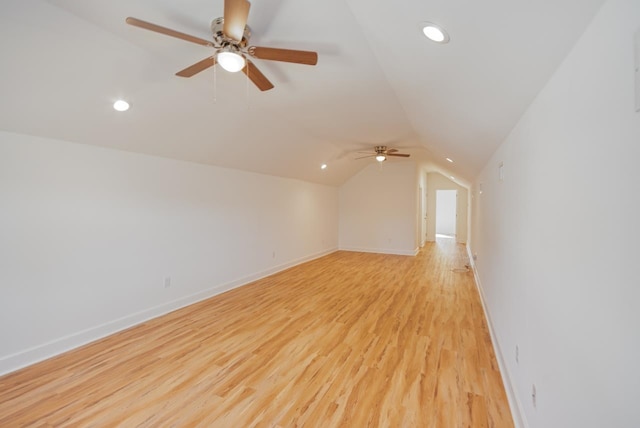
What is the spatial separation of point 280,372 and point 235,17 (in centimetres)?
260

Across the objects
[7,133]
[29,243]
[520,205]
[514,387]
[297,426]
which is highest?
[7,133]

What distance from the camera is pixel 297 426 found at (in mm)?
1787

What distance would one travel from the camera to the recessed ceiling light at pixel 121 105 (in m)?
2.53

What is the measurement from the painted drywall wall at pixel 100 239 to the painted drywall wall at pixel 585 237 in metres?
3.80

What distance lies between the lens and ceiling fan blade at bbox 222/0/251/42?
1.48 m

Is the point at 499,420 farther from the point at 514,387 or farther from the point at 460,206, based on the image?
the point at 460,206

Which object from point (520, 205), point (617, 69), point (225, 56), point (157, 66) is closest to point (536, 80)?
point (617, 69)

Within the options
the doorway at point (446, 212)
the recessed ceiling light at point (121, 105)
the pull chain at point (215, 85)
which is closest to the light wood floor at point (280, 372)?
the recessed ceiling light at point (121, 105)

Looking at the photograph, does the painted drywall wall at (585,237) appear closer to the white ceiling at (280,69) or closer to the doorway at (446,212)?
the white ceiling at (280,69)

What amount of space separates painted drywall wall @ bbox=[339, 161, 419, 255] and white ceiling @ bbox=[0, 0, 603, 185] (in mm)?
4069

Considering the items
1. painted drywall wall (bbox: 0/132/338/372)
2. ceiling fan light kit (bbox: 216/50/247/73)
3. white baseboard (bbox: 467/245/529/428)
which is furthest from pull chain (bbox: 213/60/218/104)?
white baseboard (bbox: 467/245/529/428)

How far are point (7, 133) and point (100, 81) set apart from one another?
93 centimetres

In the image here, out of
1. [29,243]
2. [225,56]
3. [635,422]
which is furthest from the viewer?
[29,243]

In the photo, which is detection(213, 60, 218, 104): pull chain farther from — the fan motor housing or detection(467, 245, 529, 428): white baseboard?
detection(467, 245, 529, 428): white baseboard
